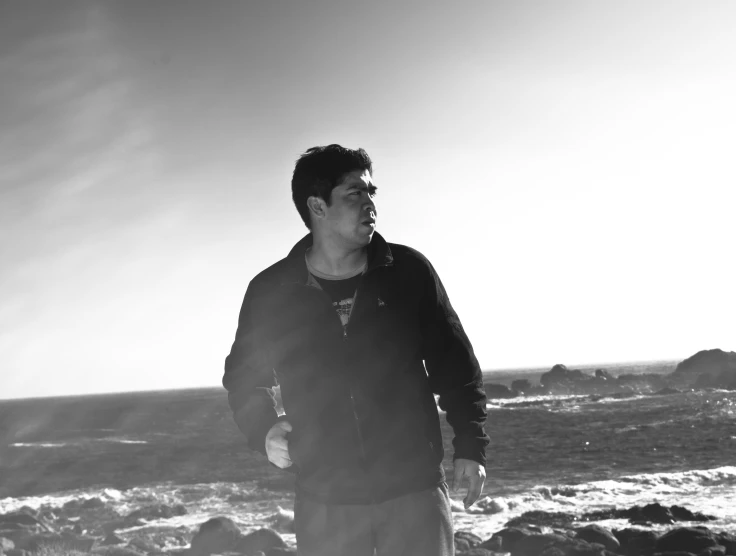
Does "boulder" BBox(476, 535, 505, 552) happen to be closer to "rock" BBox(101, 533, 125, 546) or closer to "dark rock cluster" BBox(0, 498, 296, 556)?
"dark rock cluster" BBox(0, 498, 296, 556)

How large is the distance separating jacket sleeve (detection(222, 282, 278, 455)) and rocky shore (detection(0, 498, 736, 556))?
10468mm

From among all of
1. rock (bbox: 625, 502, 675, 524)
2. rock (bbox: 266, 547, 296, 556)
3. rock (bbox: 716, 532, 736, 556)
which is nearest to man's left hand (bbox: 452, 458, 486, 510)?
rock (bbox: 716, 532, 736, 556)

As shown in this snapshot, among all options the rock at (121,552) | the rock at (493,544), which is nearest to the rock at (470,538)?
the rock at (493,544)

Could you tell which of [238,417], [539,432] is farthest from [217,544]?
[539,432]

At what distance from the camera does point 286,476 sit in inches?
1034

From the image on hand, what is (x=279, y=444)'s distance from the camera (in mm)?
2941

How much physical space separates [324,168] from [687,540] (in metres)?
12.1

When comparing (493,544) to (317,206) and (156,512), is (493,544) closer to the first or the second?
(156,512)

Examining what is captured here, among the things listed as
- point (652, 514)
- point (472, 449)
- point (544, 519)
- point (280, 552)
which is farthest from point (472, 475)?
point (652, 514)

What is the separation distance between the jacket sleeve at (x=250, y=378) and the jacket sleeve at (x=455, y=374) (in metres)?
0.77

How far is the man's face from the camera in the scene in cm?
310

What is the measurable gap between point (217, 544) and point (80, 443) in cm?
3949

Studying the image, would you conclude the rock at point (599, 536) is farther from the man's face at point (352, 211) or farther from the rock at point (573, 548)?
the man's face at point (352, 211)

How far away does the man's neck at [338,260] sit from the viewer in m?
3.22
